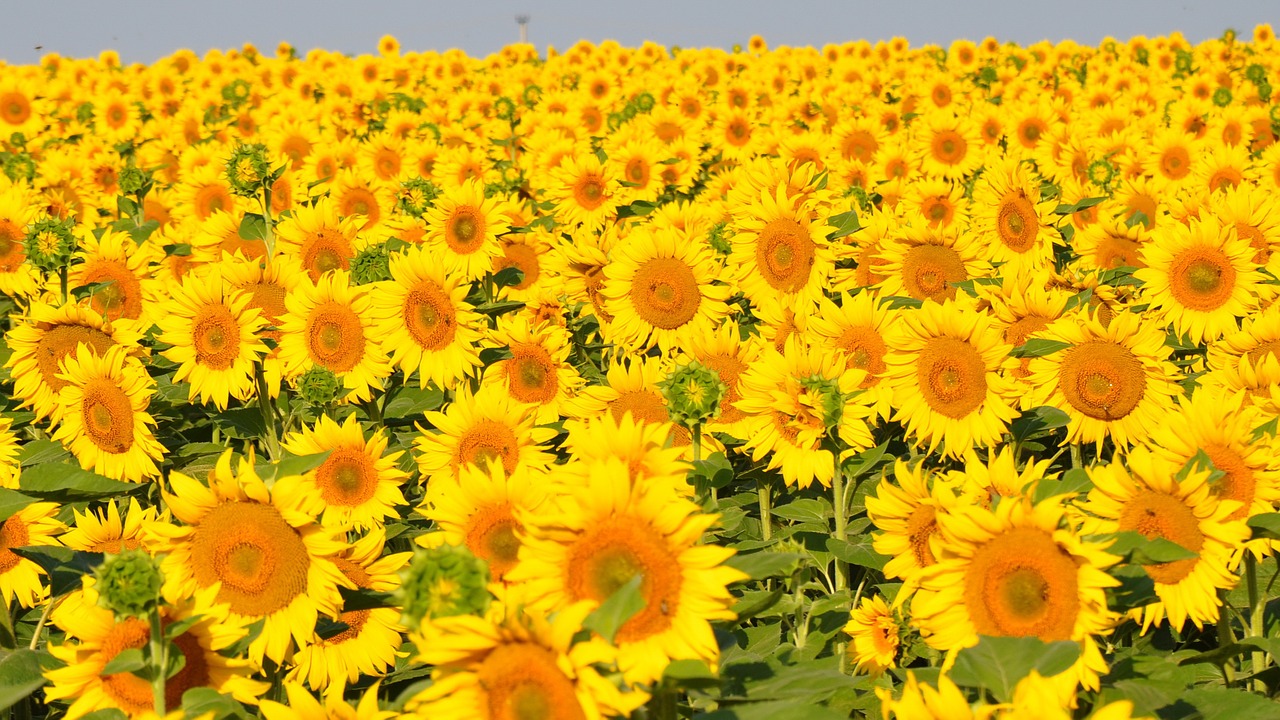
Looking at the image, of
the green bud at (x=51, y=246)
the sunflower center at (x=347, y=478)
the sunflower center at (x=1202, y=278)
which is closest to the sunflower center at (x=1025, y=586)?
the sunflower center at (x=347, y=478)

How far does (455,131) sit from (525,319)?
321 inches

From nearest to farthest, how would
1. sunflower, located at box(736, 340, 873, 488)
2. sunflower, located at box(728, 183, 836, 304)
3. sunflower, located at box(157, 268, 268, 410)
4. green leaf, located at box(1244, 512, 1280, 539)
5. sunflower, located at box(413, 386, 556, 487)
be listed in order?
1. green leaf, located at box(1244, 512, 1280, 539)
2. sunflower, located at box(736, 340, 873, 488)
3. sunflower, located at box(413, 386, 556, 487)
4. sunflower, located at box(157, 268, 268, 410)
5. sunflower, located at box(728, 183, 836, 304)

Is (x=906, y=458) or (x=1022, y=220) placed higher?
(x=1022, y=220)

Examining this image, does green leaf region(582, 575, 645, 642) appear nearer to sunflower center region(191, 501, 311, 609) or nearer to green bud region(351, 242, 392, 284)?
sunflower center region(191, 501, 311, 609)

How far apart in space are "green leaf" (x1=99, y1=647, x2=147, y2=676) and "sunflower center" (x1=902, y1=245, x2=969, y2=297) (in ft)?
14.2

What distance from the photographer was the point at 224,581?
3156 millimetres

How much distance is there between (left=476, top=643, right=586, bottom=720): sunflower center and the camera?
6.83ft

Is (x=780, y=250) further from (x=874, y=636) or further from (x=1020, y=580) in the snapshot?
(x=1020, y=580)

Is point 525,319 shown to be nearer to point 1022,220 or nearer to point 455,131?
point 1022,220

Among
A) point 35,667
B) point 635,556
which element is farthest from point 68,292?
point 635,556

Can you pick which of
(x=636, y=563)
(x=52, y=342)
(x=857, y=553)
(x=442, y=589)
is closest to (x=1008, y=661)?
(x=636, y=563)

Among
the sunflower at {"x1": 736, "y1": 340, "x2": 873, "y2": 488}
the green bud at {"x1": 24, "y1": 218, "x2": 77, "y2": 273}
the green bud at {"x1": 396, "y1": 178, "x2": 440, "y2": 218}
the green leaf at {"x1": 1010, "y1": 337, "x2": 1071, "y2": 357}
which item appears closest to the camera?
the green leaf at {"x1": 1010, "y1": 337, "x2": 1071, "y2": 357}

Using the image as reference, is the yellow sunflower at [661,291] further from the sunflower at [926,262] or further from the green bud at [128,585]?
the green bud at [128,585]

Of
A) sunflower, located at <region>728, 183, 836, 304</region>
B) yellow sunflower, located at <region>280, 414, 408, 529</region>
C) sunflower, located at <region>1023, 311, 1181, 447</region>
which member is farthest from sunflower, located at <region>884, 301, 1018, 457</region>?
yellow sunflower, located at <region>280, 414, 408, 529</region>
